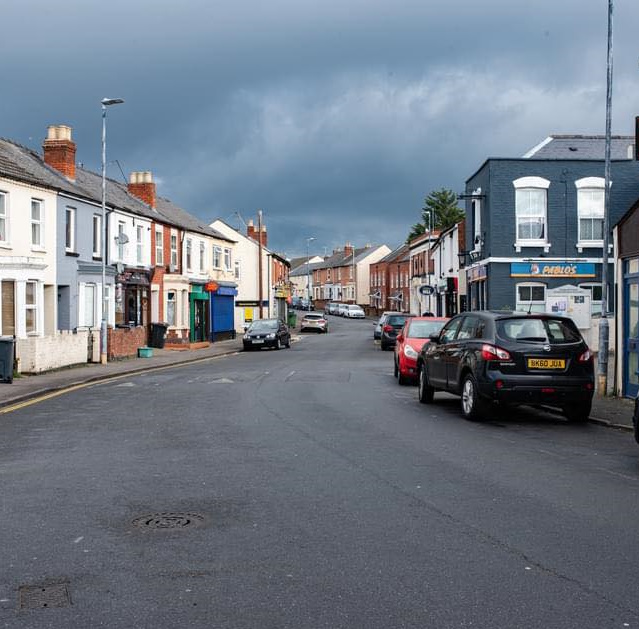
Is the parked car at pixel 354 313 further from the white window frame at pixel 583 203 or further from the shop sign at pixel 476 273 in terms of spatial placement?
the white window frame at pixel 583 203

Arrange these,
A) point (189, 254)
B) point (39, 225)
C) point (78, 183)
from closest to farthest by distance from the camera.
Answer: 1. point (39, 225)
2. point (78, 183)
3. point (189, 254)

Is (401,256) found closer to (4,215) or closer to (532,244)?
(532,244)

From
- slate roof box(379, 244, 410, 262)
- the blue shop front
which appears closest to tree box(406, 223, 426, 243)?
slate roof box(379, 244, 410, 262)

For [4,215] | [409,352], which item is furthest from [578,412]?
[4,215]

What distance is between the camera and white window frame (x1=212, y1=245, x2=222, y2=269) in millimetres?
51344

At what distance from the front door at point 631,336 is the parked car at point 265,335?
26.7 meters

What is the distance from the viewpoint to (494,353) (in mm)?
13016

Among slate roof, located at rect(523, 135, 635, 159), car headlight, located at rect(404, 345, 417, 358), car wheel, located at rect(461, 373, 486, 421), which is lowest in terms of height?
car wheel, located at rect(461, 373, 486, 421)

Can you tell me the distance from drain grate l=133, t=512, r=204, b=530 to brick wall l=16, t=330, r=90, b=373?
17739 millimetres

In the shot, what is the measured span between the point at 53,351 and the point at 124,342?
6.99 meters

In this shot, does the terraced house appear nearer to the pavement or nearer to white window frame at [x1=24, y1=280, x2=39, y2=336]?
white window frame at [x1=24, y1=280, x2=39, y2=336]

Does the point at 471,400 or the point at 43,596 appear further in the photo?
the point at 471,400

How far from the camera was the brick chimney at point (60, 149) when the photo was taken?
33125mm

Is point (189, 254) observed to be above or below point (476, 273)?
above
